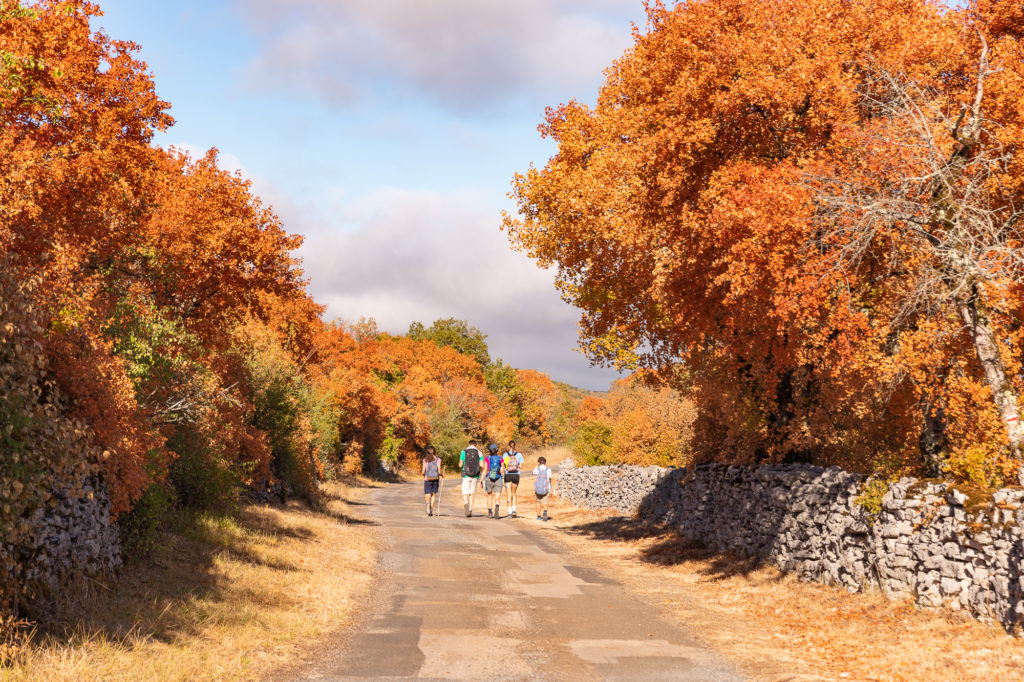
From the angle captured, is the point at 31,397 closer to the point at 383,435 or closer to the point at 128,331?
the point at 128,331

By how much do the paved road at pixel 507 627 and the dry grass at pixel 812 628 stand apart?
2.14 ft

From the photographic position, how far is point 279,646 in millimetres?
8453

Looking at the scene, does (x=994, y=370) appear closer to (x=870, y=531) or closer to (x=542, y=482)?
(x=870, y=531)

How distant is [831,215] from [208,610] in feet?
31.6

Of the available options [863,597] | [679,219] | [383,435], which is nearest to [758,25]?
[679,219]

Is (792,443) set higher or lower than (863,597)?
higher

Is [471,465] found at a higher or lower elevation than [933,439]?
lower

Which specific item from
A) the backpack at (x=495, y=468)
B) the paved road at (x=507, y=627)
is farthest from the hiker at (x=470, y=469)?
the paved road at (x=507, y=627)

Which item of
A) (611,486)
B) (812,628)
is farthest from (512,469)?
(812,628)

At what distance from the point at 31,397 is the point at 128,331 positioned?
160 inches

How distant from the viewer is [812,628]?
9.88 meters

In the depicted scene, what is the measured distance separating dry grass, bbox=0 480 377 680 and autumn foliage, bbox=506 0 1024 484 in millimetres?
7605

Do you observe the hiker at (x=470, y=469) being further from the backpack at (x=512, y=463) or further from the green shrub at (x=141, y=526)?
the green shrub at (x=141, y=526)

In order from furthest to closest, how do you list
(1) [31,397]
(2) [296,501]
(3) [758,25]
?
(2) [296,501] < (3) [758,25] < (1) [31,397]
